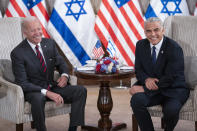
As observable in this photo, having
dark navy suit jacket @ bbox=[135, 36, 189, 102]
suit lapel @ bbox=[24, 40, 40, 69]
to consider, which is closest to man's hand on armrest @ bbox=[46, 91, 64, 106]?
suit lapel @ bbox=[24, 40, 40, 69]

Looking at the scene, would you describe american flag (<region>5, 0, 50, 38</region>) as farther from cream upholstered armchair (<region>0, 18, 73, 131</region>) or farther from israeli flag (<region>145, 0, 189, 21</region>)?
israeli flag (<region>145, 0, 189, 21</region>)

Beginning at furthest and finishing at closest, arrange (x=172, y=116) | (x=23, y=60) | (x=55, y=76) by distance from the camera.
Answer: (x=55, y=76)
(x=23, y=60)
(x=172, y=116)

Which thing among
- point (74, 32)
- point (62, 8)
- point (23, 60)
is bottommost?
point (23, 60)

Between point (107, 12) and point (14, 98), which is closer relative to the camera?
point (14, 98)

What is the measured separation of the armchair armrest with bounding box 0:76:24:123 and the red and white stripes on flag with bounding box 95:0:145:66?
2564 millimetres

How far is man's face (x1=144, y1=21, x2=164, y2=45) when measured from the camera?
3598 millimetres

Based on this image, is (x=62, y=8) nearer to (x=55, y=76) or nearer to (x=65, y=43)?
(x=65, y=43)

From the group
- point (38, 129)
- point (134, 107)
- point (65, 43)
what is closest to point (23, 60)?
point (38, 129)

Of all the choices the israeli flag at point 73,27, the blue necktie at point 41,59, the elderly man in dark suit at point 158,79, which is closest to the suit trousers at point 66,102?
the blue necktie at point 41,59

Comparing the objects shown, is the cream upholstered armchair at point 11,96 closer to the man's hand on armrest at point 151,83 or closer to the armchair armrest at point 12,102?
the armchair armrest at point 12,102

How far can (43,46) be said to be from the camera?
3.93 meters

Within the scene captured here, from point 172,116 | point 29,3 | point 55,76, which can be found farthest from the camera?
point 29,3

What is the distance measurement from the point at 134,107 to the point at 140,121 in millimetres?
143

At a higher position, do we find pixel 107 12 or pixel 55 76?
pixel 107 12
